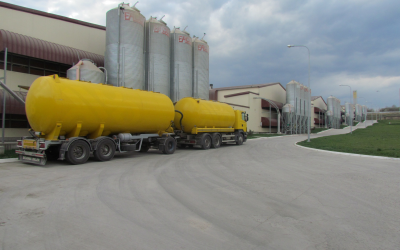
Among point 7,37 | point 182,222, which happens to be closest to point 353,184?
point 182,222

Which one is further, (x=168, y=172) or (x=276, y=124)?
(x=276, y=124)

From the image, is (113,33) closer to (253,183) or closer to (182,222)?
(253,183)

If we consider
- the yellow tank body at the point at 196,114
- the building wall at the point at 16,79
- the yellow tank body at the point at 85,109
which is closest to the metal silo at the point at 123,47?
the yellow tank body at the point at 196,114

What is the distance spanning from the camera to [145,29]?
68.1 feet

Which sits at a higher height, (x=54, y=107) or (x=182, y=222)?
(x=54, y=107)

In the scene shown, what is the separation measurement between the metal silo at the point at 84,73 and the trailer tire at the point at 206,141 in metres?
8.03

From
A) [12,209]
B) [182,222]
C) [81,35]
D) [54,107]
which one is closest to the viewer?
[182,222]

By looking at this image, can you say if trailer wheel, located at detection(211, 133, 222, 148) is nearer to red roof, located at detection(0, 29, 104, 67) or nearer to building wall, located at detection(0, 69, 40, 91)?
red roof, located at detection(0, 29, 104, 67)

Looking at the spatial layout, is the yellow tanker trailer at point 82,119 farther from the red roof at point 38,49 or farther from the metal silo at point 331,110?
the metal silo at point 331,110

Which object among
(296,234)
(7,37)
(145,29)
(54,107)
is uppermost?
(145,29)

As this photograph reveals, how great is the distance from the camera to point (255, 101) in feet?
162

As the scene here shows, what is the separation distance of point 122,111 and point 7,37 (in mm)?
10211

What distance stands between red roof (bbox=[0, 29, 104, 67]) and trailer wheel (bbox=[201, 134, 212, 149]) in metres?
11.3

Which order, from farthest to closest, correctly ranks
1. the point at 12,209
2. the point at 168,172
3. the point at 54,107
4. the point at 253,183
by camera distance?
the point at 54,107 → the point at 168,172 → the point at 253,183 → the point at 12,209
